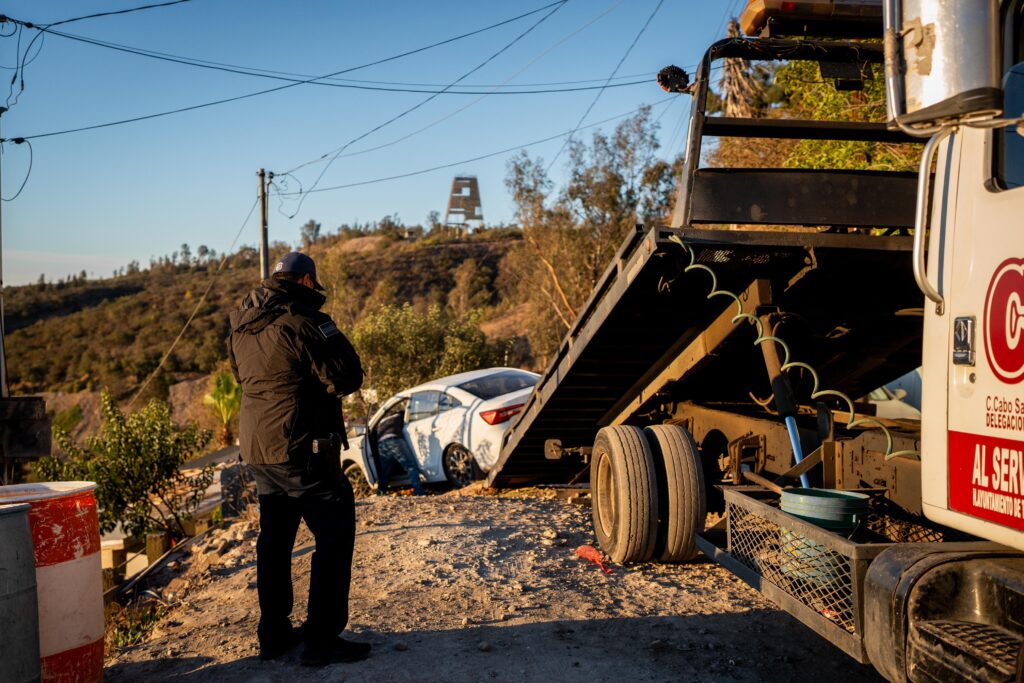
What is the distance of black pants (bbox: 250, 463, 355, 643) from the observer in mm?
4133

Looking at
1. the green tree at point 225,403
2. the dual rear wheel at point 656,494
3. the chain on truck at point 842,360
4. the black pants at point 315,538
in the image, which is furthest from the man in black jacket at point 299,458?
the green tree at point 225,403

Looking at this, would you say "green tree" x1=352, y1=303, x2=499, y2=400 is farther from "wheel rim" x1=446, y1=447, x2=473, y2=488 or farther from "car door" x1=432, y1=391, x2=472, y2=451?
"wheel rim" x1=446, y1=447, x2=473, y2=488

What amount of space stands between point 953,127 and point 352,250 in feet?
192

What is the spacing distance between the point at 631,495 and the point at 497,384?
245 inches

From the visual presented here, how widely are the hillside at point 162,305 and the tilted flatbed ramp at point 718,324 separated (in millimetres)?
27333

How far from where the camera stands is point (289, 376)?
165 inches

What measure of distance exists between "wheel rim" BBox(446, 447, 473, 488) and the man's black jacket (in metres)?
6.85

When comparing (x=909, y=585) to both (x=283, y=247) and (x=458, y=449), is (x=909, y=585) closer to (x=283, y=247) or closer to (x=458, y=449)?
(x=458, y=449)

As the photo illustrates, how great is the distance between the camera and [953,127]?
2326 millimetres

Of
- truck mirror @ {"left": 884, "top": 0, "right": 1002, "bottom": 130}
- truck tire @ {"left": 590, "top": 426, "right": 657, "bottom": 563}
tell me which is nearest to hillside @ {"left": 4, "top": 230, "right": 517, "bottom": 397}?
truck tire @ {"left": 590, "top": 426, "right": 657, "bottom": 563}

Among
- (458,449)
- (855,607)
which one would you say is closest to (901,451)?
(855,607)

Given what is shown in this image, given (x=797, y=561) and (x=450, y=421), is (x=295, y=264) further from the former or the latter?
(x=450, y=421)

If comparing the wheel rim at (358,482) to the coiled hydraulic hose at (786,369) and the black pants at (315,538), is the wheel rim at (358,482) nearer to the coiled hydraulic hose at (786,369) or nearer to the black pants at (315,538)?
the black pants at (315,538)

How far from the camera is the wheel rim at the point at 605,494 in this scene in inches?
236
